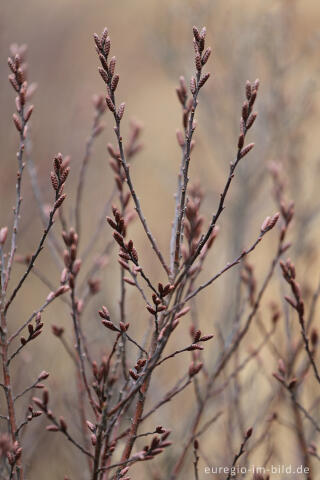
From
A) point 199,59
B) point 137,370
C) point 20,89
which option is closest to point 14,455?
point 137,370

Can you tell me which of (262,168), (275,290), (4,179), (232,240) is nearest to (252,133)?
(262,168)

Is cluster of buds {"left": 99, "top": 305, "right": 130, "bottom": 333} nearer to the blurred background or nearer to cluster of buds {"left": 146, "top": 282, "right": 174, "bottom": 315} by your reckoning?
cluster of buds {"left": 146, "top": 282, "right": 174, "bottom": 315}

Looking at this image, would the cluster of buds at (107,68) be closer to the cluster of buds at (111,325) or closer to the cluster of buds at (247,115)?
the cluster of buds at (247,115)

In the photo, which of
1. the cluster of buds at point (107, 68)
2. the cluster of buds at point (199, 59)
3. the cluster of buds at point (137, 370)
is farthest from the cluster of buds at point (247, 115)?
the cluster of buds at point (137, 370)

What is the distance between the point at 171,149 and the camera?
11.3m

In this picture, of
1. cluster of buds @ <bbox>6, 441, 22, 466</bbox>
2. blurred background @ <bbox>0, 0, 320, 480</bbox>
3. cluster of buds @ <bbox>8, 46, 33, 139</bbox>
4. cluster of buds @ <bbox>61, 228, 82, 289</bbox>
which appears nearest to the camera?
cluster of buds @ <bbox>6, 441, 22, 466</bbox>

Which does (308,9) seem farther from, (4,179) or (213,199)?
(4,179)

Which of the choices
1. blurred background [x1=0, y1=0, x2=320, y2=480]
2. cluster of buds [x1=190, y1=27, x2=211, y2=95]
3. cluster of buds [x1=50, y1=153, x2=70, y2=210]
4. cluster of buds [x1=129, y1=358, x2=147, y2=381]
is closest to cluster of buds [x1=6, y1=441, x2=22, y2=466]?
cluster of buds [x1=129, y1=358, x2=147, y2=381]

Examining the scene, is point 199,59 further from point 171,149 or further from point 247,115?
point 171,149

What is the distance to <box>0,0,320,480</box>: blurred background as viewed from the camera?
15.8 feet

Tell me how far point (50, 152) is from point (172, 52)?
4.00 metres

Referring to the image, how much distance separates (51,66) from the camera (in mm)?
11602

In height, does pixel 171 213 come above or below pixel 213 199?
above

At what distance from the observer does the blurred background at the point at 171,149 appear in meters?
4.82
